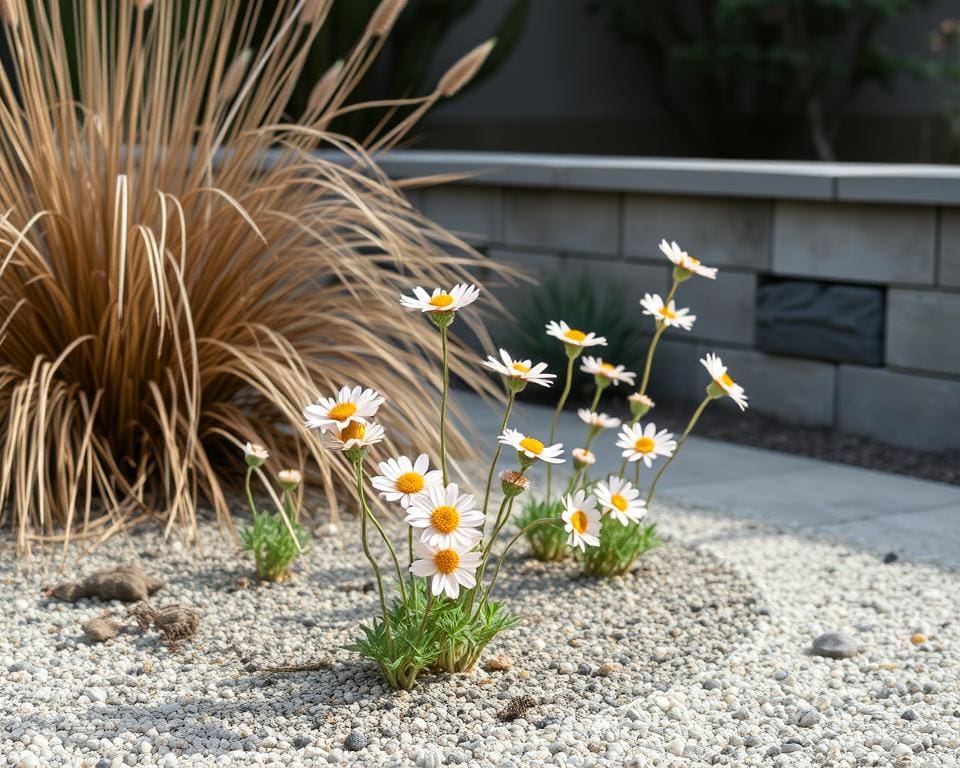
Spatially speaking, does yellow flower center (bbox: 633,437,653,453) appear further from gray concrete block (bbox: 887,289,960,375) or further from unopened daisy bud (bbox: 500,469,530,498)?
gray concrete block (bbox: 887,289,960,375)

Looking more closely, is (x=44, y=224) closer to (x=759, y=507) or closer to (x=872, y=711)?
(x=759, y=507)

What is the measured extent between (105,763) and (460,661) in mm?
643

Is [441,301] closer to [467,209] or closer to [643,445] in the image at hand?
[643,445]

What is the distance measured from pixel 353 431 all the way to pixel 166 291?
1272 millimetres

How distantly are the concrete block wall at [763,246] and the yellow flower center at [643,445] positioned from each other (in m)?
1.74

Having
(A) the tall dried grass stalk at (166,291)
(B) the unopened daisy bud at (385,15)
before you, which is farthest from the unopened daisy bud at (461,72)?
(A) the tall dried grass stalk at (166,291)

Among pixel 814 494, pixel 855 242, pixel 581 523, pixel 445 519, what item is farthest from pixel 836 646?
pixel 855 242

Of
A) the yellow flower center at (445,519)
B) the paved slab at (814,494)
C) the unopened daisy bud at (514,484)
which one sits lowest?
the paved slab at (814,494)

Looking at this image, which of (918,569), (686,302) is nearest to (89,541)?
(918,569)

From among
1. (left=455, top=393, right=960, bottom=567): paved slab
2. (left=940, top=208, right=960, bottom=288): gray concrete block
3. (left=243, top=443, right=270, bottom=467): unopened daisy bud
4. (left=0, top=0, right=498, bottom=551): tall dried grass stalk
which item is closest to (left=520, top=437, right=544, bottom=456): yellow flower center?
(left=243, top=443, right=270, bottom=467): unopened daisy bud

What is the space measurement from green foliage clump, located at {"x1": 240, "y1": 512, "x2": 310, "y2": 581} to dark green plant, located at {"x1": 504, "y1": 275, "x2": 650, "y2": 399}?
2.35 m

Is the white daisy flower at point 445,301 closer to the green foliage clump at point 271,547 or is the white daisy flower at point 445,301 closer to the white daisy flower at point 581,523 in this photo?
the white daisy flower at point 581,523

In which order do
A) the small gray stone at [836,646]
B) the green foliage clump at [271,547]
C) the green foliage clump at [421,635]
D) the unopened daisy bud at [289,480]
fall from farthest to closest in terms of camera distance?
1. the green foliage clump at [271,547]
2. the unopened daisy bud at [289,480]
3. the small gray stone at [836,646]
4. the green foliage clump at [421,635]

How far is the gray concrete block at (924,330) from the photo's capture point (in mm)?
4348
